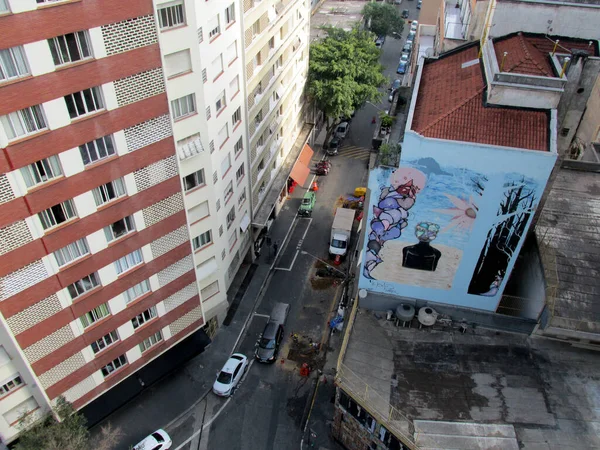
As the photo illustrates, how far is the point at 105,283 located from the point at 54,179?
769 centimetres

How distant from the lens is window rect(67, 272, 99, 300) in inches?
1135

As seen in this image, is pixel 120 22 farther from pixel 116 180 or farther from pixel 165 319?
pixel 165 319

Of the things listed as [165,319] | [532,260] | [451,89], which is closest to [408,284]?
[532,260]

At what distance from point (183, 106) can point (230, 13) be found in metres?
9.61

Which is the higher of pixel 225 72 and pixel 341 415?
pixel 225 72

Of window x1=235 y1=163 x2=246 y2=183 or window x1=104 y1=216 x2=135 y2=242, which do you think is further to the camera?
window x1=235 y1=163 x2=246 y2=183

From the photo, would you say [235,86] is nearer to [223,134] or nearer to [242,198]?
[223,134]

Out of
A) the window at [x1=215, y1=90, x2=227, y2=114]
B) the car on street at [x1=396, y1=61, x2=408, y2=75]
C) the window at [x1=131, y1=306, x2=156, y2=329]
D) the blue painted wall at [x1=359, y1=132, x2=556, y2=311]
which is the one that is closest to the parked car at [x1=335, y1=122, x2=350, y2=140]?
the car on street at [x1=396, y1=61, x2=408, y2=75]

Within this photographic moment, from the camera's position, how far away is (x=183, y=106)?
2936 centimetres

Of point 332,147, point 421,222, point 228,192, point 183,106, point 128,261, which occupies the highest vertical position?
point 183,106

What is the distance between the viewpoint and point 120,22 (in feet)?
77.3

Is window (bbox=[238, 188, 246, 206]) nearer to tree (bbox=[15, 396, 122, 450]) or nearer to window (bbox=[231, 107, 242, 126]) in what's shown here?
window (bbox=[231, 107, 242, 126])

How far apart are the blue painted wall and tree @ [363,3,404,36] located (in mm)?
68788

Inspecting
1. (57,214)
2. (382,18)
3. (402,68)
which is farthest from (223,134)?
(382,18)
